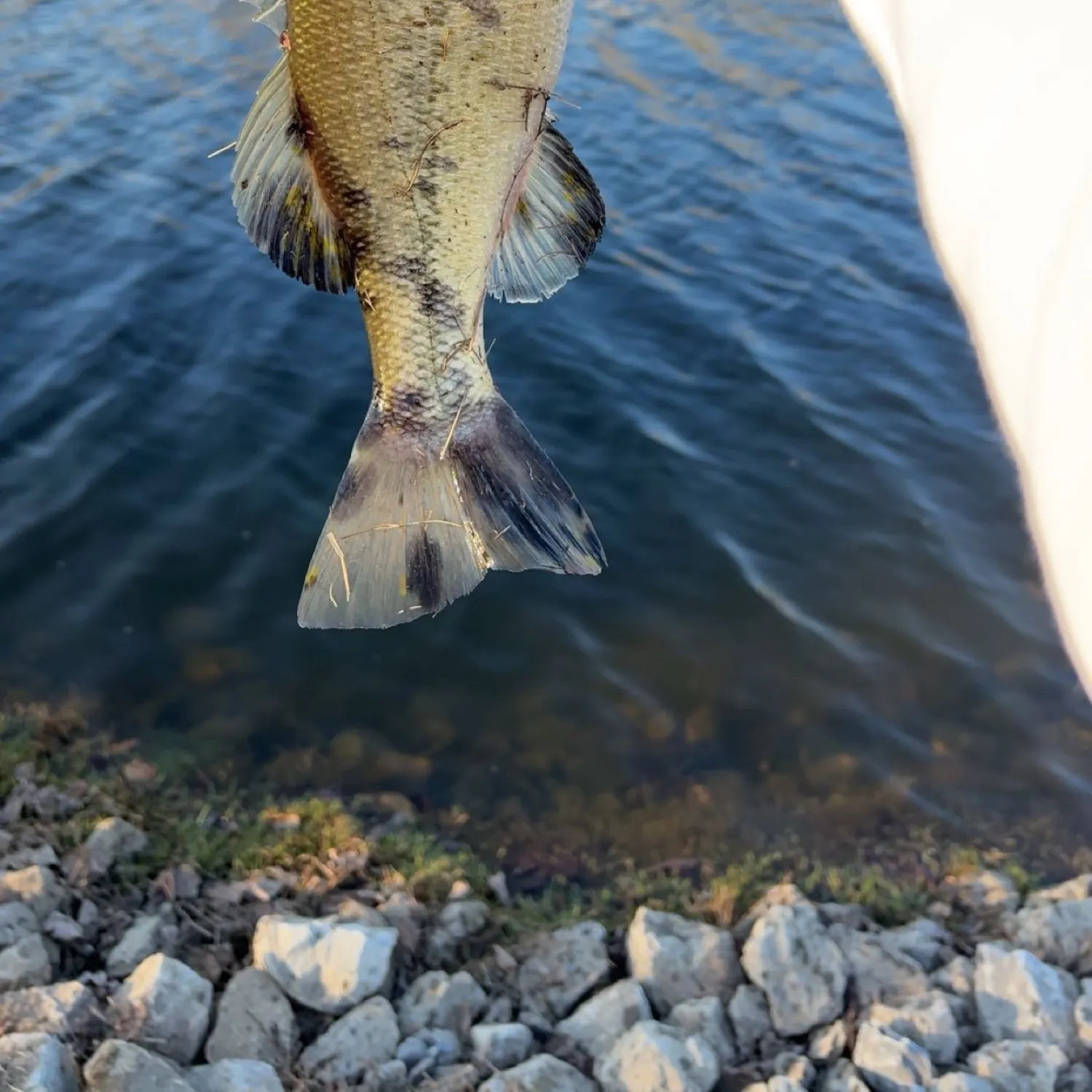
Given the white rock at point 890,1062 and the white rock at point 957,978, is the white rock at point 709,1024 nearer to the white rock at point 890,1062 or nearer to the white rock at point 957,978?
the white rock at point 890,1062

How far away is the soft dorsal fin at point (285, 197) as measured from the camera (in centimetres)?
172

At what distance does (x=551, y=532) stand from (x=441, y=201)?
24.4 inches

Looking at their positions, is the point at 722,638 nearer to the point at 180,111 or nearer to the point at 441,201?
the point at 441,201

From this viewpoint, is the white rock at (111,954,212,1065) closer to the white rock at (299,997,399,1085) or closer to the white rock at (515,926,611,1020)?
the white rock at (299,997,399,1085)

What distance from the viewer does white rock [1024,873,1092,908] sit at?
371cm

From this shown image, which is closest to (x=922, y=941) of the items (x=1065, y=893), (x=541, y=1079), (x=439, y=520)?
(x=1065, y=893)

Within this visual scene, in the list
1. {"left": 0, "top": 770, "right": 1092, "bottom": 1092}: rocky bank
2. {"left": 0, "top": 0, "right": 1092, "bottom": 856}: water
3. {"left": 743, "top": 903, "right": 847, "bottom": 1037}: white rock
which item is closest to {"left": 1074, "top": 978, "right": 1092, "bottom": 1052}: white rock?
{"left": 0, "top": 770, "right": 1092, "bottom": 1092}: rocky bank

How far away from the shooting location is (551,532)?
2037 millimetres

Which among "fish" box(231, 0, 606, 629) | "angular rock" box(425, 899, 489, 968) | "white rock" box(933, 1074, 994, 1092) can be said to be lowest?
"angular rock" box(425, 899, 489, 968)

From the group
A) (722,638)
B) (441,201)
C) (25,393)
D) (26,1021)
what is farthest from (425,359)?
(25,393)

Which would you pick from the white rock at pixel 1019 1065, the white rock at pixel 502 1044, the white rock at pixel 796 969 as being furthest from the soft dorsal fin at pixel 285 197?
the white rock at pixel 1019 1065

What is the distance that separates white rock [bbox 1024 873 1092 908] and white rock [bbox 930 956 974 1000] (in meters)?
0.48

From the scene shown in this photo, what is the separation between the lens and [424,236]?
1769 millimetres

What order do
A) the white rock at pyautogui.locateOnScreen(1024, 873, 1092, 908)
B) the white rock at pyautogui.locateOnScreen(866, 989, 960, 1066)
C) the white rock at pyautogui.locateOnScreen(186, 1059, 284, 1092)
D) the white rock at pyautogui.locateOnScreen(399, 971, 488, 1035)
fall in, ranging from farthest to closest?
the white rock at pyautogui.locateOnScreen(1024, 873, 1092, 908), the white rock at pyautogui.locateOnScreen(399, 971, 488, 1035), the white rock at pyautogui.locateOnScreen(866, 989, 960, 1066), the white rock at pyautogui.locateOnScreen(186, 1059, 284, 1092)
